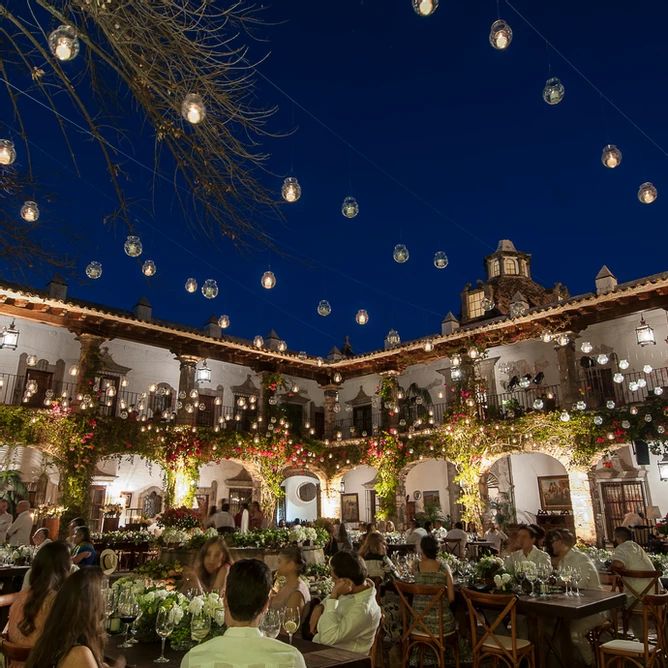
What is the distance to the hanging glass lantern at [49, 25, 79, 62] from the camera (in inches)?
117

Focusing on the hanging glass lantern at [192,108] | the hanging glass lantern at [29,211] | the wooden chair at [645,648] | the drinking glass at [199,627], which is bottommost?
the wooden chair at [645,648]

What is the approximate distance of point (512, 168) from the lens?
16281 mm

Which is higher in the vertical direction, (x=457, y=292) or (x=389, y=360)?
(x=457, y=292)

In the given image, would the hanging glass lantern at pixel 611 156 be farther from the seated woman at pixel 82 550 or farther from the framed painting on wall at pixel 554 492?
the framed painting on wall at pixel 554 492

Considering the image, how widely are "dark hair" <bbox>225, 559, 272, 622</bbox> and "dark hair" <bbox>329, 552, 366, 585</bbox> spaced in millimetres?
1742

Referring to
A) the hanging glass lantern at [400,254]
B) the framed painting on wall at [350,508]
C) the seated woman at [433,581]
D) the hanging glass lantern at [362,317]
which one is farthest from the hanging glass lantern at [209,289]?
the framed painting on wall at [350,508]

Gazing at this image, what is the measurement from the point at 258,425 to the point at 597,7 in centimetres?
1499

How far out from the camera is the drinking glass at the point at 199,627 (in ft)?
11.3

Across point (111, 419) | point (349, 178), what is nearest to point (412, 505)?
point (111, 419)

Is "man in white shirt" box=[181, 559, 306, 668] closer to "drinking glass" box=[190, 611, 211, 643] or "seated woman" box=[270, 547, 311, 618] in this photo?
"drinking glass" box=[190, 611, 211, 643]

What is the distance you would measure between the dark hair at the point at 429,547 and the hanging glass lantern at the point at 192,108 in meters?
4.39

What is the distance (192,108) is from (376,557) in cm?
572

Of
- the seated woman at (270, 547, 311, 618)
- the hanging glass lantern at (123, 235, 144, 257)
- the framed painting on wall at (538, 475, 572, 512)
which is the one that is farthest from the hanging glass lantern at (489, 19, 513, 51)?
the framed painting on wall at (538, 475, 572, 512)

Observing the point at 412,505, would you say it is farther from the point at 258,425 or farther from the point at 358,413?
the point at 258,425
